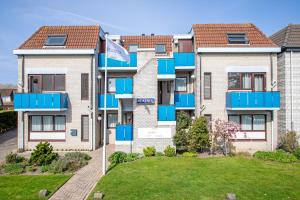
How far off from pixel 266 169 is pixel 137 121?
9.35 meters

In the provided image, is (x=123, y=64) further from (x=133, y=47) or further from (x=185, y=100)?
(x=185, y=100)

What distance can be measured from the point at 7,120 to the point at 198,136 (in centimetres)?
2544

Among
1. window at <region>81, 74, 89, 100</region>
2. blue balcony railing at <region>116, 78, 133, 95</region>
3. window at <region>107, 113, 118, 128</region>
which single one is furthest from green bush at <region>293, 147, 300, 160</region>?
window at <region>81, 74, 89, 100</region>

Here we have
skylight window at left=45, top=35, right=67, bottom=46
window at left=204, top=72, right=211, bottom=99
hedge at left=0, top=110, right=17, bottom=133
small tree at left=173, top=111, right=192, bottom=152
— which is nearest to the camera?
small tree at left=173, top=111, right=192, bottom=152

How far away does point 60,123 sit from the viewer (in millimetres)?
20578

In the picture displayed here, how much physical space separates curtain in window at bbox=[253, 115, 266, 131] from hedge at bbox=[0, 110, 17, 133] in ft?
92.6

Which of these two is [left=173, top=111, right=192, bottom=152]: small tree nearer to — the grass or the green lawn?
the grass

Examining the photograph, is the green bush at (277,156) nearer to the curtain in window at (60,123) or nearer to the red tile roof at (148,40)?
the red tile roof at (148,40)

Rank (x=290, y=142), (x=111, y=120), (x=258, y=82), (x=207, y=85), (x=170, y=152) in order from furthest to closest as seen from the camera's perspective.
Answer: (x=111, y=120), (x=258, y=82), (x=207, y=85), (x=290, y=142), (x=170, y=152)

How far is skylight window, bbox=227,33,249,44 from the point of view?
67.7ft

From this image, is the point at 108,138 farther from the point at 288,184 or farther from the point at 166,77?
the point at 288,184

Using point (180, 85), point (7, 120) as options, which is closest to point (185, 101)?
point (180, 85)

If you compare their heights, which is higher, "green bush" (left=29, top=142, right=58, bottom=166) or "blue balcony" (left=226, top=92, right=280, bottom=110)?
"blue balcony" (left=226, top=92, right=280, bottom=110)

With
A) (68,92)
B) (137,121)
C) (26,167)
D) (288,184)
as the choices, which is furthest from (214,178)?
(68,92)
